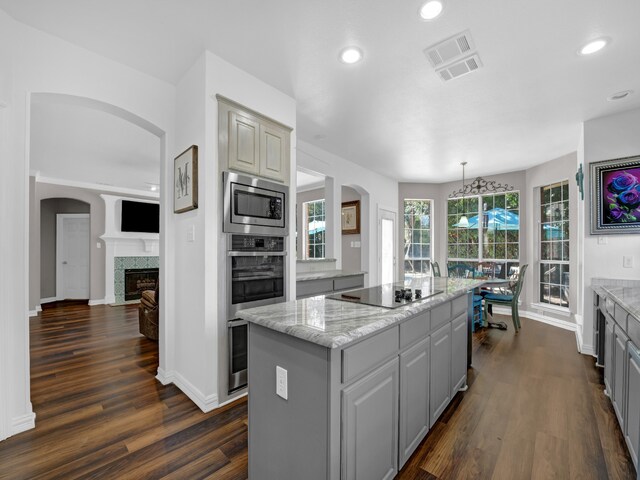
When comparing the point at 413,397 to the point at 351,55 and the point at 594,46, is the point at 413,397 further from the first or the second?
the point at 594,46

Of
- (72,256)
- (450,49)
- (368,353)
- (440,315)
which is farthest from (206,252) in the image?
(72,256)

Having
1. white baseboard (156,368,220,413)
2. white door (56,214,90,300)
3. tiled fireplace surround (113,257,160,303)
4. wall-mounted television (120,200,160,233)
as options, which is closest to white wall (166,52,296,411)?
white baseboard (156,368,220,413)

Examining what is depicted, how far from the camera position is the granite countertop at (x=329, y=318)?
3.88 ft

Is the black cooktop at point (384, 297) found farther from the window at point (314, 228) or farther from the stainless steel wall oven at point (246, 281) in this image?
the window at point (314, 228)

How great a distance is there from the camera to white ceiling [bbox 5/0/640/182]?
189 centimetres

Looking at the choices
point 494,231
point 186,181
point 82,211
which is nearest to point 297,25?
point 186,181

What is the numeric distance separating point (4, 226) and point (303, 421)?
2.26 meters

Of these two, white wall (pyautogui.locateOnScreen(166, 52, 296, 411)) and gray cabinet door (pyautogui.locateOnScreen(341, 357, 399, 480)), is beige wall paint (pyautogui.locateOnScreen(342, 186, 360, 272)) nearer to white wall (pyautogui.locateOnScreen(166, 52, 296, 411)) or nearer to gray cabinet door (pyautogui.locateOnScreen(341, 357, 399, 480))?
white wall (pyautogui.locateOnScreen(166, 52, 296, 411))

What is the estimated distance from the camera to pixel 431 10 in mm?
1868

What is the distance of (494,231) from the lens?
613cm

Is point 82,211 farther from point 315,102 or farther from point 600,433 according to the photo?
point 600,433

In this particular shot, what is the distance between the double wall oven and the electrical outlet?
1178mm

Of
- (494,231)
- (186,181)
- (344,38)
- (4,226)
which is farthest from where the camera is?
(494,231)

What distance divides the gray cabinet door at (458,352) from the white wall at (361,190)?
2535 mm
